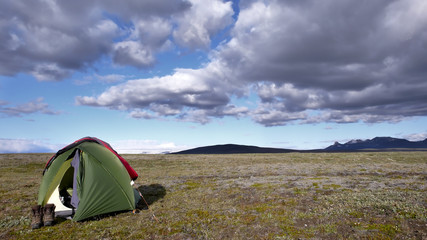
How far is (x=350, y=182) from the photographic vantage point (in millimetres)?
20984

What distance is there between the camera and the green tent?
13.5 meters

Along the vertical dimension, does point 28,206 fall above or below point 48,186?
below

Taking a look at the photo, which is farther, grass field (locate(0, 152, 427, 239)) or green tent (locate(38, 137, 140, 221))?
green tent (locate(38, 137, 140, 221))

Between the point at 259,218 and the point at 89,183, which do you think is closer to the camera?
the point at 259,218

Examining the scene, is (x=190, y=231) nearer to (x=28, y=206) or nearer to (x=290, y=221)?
(x=290, y=221)

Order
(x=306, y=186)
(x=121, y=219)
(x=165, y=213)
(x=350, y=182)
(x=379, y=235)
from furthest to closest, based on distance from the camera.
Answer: (x=350, y=182)
(x=306, y=186)
(x=165, y=213)
(x=121, y=219)
(x=379, y=235)

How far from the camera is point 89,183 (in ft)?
44.5

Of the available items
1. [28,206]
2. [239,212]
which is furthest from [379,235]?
[28,206]

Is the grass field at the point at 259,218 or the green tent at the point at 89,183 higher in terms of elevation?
the green tent at the point at 89,183

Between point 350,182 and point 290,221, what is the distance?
12659 millimetres

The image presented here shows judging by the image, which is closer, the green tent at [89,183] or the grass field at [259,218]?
the grass field at [259,218]

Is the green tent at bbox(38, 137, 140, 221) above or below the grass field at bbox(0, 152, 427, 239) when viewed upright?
above

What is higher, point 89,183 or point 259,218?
point 89,183

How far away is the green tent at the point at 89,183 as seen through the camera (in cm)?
1347
